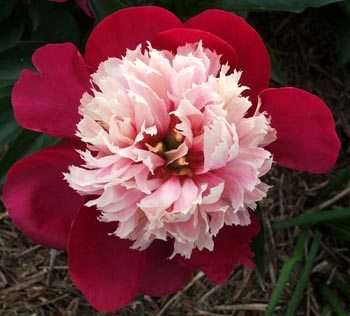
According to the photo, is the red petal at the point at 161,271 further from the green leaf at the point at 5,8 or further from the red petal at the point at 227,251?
the green leaf at the point at 5,8

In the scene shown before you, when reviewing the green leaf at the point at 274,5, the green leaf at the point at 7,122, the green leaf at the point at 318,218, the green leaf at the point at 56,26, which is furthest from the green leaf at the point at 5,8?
the green leaf at the point at 318,218

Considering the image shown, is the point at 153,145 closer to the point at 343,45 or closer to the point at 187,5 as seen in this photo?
the point at 187,5

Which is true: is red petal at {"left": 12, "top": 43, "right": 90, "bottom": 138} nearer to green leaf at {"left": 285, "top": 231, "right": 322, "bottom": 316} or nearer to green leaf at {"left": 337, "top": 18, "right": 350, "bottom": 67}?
green leaf at {"left": 285, "top": 231, "right": 322, "bottom": 316}

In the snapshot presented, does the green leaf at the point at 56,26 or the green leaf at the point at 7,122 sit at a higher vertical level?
the green leaf at the point at 56,26

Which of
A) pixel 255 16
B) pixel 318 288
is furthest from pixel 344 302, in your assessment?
pixel 255 16

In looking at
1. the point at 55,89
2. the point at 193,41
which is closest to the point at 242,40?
the point at 193,41

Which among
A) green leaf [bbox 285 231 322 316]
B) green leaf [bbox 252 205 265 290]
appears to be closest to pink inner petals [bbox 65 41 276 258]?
green leaf [bbox 252 205 265 290]
